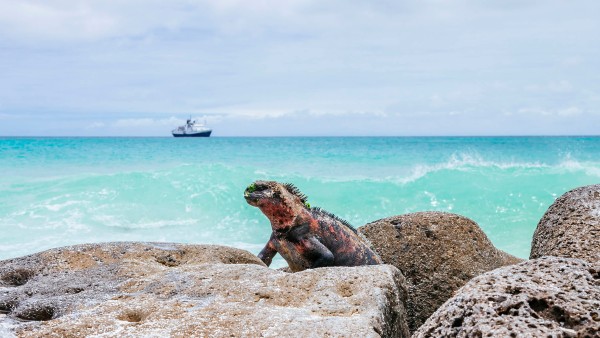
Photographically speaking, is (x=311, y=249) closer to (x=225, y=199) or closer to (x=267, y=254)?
(x=267, y=254)

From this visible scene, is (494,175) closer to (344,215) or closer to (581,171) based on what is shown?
(581,171)

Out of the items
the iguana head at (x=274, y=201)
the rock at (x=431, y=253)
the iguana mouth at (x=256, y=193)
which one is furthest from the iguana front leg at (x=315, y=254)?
the rock at (x=431, y=253)

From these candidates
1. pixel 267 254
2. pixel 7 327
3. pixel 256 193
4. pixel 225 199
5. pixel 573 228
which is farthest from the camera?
pixel 225 199

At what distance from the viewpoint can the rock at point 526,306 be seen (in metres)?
1.82

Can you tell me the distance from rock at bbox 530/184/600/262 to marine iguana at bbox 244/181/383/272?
1.19 metres

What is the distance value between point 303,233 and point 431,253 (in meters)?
1.13

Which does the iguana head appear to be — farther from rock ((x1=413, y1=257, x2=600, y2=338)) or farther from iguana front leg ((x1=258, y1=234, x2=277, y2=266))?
rock ((x1=413, y1=257, x2=600, y2=338))

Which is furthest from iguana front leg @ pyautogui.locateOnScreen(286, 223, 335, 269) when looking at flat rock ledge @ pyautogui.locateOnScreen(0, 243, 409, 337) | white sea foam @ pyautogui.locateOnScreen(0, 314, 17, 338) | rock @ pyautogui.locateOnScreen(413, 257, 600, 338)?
rock @ pyautogui.locateOnScreen(413, 257, 600, 338)

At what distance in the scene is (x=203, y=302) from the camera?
2.93m

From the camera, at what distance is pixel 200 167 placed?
20656 millimetres

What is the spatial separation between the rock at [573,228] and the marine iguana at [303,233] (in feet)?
3.90

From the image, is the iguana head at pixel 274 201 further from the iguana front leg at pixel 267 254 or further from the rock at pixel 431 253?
the rock at pixel 431 253

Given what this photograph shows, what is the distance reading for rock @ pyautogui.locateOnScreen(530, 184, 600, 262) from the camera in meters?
3.61

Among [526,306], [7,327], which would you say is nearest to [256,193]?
Answer: [7,327]
